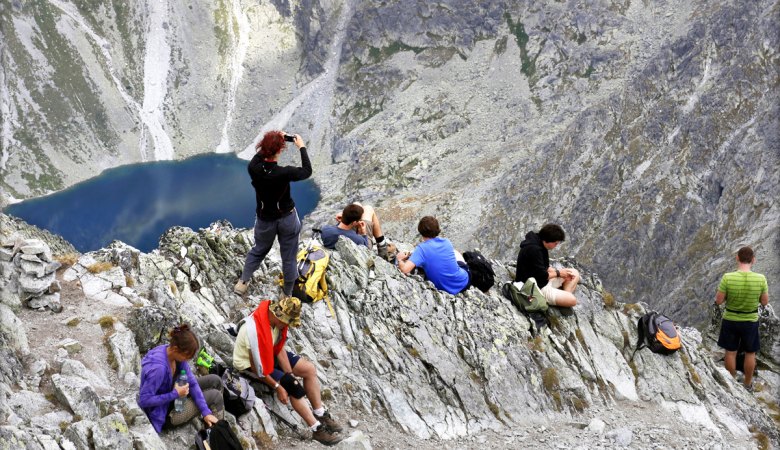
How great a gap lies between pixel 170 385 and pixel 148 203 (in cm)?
9988

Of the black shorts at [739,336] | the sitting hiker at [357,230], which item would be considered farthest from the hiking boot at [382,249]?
the black shorts at [739,336]

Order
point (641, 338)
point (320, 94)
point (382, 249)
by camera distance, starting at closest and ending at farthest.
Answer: point (641, 338), point (382, 249), point (320, 94)

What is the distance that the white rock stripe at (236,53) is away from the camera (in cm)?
13875

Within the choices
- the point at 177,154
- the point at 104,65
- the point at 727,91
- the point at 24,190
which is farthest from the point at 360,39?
the point at 727,91

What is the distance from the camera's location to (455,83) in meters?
115

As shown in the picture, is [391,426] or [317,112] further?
[317,112]

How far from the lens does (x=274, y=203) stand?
1154 cm

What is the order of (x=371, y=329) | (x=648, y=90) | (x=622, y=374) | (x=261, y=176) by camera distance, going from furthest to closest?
(x=648, y=90), (x=622, y=374), (x=371, y=329), (x=261, y=176)

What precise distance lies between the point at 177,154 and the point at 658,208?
11109 cm

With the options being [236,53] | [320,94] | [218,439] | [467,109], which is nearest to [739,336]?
[218,439]

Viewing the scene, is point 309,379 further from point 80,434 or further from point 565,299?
point 565,299

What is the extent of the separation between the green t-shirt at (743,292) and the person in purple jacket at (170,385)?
12393mm

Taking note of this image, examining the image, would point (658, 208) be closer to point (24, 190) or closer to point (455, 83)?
point (455, 83)

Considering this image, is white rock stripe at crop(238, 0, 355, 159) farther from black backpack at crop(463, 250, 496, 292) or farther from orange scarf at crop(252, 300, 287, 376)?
orange scarf at crop(252, 300, 287, 376)
